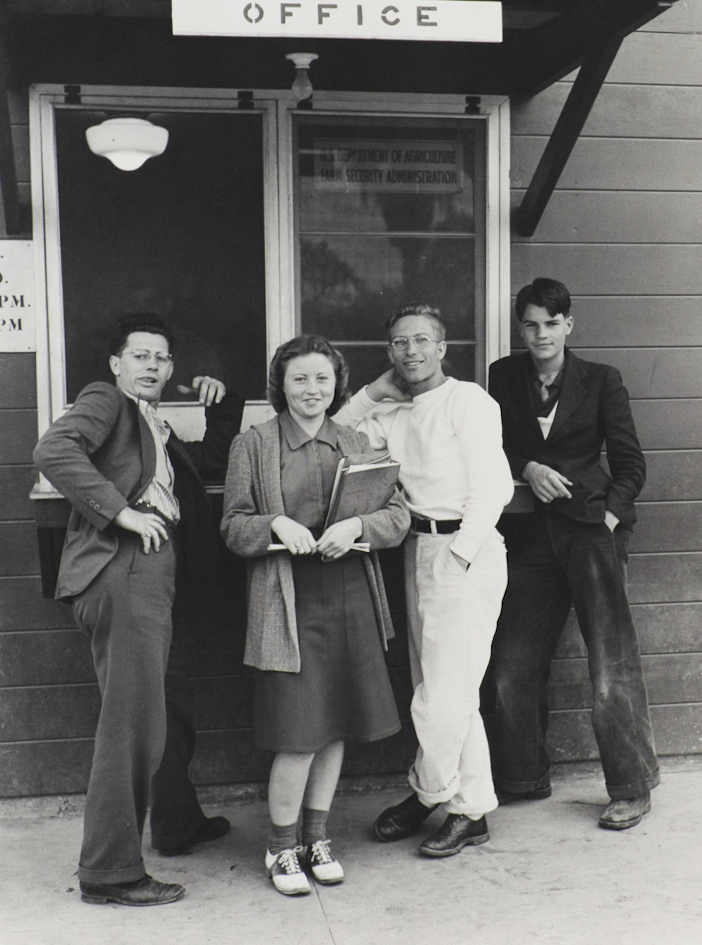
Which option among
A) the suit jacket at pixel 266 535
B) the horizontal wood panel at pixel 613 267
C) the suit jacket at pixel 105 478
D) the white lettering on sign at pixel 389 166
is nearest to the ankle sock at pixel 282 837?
the suit jacket at pixel 266 535

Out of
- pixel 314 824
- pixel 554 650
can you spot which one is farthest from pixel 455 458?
pixel 314 824

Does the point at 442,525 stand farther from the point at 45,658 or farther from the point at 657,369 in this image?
the point at 45,658

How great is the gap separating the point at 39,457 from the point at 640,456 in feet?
7.34

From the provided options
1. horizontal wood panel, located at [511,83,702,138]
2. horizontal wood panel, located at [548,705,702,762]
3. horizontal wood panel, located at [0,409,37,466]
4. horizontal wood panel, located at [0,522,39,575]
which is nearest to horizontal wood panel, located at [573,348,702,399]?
horizontal wood panel, located at [511,83,702,138]

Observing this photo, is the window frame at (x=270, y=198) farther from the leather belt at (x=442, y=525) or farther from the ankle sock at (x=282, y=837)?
the ankle sock at (x=282, y=837)

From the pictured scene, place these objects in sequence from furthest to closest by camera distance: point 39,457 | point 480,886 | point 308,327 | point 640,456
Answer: point 308,327 < point 640,456 < point 480,886 < point 39,457

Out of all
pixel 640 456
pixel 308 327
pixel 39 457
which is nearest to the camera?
pixel 39 457

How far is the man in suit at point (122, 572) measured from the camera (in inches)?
137

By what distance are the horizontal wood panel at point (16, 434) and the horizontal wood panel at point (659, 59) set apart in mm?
2775

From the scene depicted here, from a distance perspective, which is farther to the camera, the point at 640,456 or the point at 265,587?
the point at 640,456

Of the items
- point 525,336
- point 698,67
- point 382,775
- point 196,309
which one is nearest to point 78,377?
point 196,309

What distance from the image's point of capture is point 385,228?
4645 mm

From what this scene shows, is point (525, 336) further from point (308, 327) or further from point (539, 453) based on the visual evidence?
point (308, 327)

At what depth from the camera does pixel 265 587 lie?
3.65 meters
